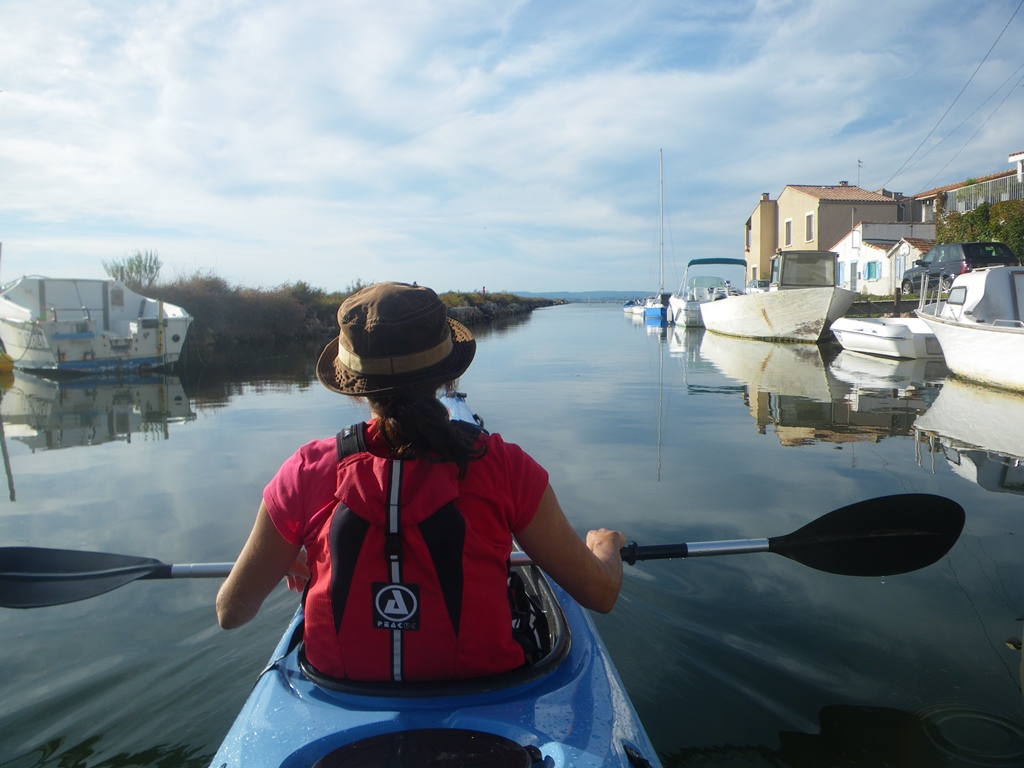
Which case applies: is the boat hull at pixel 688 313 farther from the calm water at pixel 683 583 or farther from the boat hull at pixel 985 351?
the calm water at pixel 683 583

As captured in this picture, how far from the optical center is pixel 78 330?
16609 millimetres

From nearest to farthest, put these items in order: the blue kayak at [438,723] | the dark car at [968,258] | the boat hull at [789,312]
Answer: the blue kayak at [438,723], the dark car at [968,258], the boat hull at [789,312]

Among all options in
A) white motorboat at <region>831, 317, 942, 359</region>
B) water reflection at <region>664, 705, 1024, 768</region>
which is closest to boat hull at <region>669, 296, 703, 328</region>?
white motorboat at <region>831, 317, 942, 359</region>

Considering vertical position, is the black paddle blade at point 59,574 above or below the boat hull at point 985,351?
below

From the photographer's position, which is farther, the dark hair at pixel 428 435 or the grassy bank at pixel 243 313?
the grassy bank at pixel 243 313

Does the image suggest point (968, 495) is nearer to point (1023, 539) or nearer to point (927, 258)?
point (1023, 539)

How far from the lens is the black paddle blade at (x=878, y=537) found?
3.11 meters

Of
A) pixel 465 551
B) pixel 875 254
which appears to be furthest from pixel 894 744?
pixel 875 254

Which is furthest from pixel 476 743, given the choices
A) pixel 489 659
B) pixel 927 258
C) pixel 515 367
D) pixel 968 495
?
pixel 927 258

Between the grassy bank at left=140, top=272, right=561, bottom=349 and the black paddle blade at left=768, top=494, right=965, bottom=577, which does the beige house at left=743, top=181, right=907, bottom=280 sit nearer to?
the grassy bank at left=140, top=272, right=561, bottom=349

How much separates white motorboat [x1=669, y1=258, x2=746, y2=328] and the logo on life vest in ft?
102

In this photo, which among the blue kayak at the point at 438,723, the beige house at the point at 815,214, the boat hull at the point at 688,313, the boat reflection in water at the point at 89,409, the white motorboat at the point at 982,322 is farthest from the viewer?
the beige house at the point at 815,214

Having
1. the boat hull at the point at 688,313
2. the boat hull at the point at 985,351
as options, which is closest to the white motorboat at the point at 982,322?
the boat hull at the point at 985,351

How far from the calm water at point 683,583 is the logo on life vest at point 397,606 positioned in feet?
5.44
